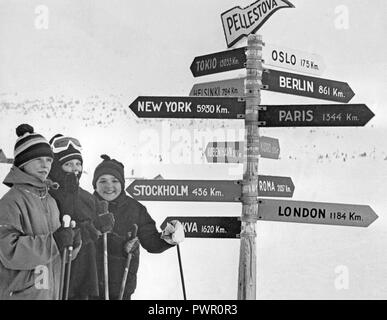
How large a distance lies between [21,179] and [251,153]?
120 centimetres

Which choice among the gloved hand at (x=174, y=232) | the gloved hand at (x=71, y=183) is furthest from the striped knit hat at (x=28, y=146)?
the gloved hand at (x=174, y=232)

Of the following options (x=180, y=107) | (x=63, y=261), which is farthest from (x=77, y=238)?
(x=180, y=107)

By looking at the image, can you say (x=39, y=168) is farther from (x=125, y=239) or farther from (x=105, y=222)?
(x=125, y=239)

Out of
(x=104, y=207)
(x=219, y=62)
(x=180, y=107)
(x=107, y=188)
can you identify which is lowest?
(x=104, y=207)

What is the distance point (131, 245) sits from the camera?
11.0 ft

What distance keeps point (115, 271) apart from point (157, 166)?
2.08 feet

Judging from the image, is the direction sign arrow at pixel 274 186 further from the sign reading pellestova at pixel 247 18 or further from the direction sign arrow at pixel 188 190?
the sign reading pellestova at pixel 247 18

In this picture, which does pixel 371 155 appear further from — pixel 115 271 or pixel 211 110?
pixel 115 271

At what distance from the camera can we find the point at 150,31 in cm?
351

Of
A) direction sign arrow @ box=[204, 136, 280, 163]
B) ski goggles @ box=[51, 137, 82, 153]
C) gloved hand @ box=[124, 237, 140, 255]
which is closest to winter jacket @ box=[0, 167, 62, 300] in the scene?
ski goggles @ box=[51, 137, 82, 153]

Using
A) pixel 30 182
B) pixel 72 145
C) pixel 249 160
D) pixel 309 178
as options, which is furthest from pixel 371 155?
pixel 30 182

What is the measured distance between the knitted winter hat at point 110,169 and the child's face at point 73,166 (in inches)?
3.9

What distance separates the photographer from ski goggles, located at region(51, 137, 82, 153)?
10.7 feet

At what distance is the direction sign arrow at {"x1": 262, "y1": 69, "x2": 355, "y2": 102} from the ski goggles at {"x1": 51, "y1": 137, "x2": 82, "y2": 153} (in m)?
1.09
